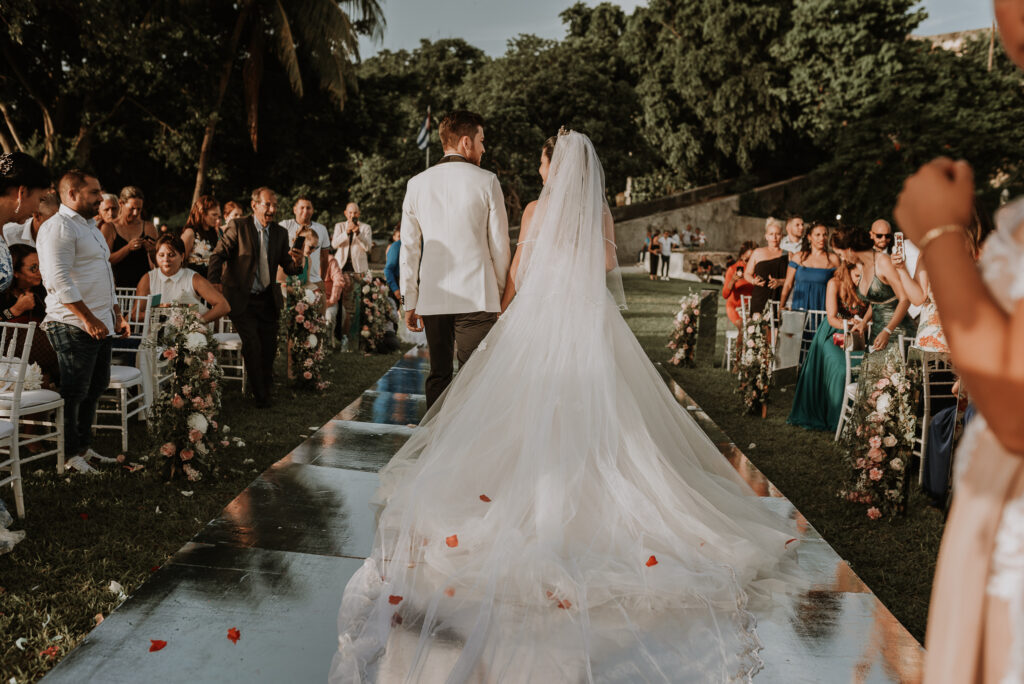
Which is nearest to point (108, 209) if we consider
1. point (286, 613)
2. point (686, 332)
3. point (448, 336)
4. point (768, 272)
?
point (448, 336)

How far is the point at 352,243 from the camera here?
11.2 metres

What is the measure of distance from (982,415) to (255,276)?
21.1ft

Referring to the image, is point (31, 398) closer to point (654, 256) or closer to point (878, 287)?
point (878, 287)

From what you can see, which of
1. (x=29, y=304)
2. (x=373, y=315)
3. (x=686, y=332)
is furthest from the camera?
(x=373, y=315)

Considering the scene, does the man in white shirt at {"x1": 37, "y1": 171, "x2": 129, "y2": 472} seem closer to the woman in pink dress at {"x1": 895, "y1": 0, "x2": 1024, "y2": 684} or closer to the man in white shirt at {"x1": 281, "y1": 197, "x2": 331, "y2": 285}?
the man in white shirt at {"x1": 281, "y1": 197, "x2": 331, "y2": 285}

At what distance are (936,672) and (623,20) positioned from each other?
4022 cm

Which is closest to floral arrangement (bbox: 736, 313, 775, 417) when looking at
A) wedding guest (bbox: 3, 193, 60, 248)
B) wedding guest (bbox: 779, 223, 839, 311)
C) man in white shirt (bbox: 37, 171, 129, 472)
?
wedding guest (bbox: 779, 223, 839, 311)

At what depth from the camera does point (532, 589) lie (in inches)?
119

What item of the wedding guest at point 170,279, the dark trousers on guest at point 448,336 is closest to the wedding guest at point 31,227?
the wedding guest at point 170,279

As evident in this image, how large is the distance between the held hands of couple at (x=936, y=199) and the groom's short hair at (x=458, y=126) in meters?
3.72

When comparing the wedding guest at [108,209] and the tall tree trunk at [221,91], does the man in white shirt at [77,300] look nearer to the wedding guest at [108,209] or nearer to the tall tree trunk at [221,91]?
the wedding guest at [108,209]

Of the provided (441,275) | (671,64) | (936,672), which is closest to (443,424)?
(441,275)

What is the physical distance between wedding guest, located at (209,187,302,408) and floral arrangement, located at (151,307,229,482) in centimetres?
178

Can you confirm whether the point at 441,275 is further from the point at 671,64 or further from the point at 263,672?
the point at 671,64
